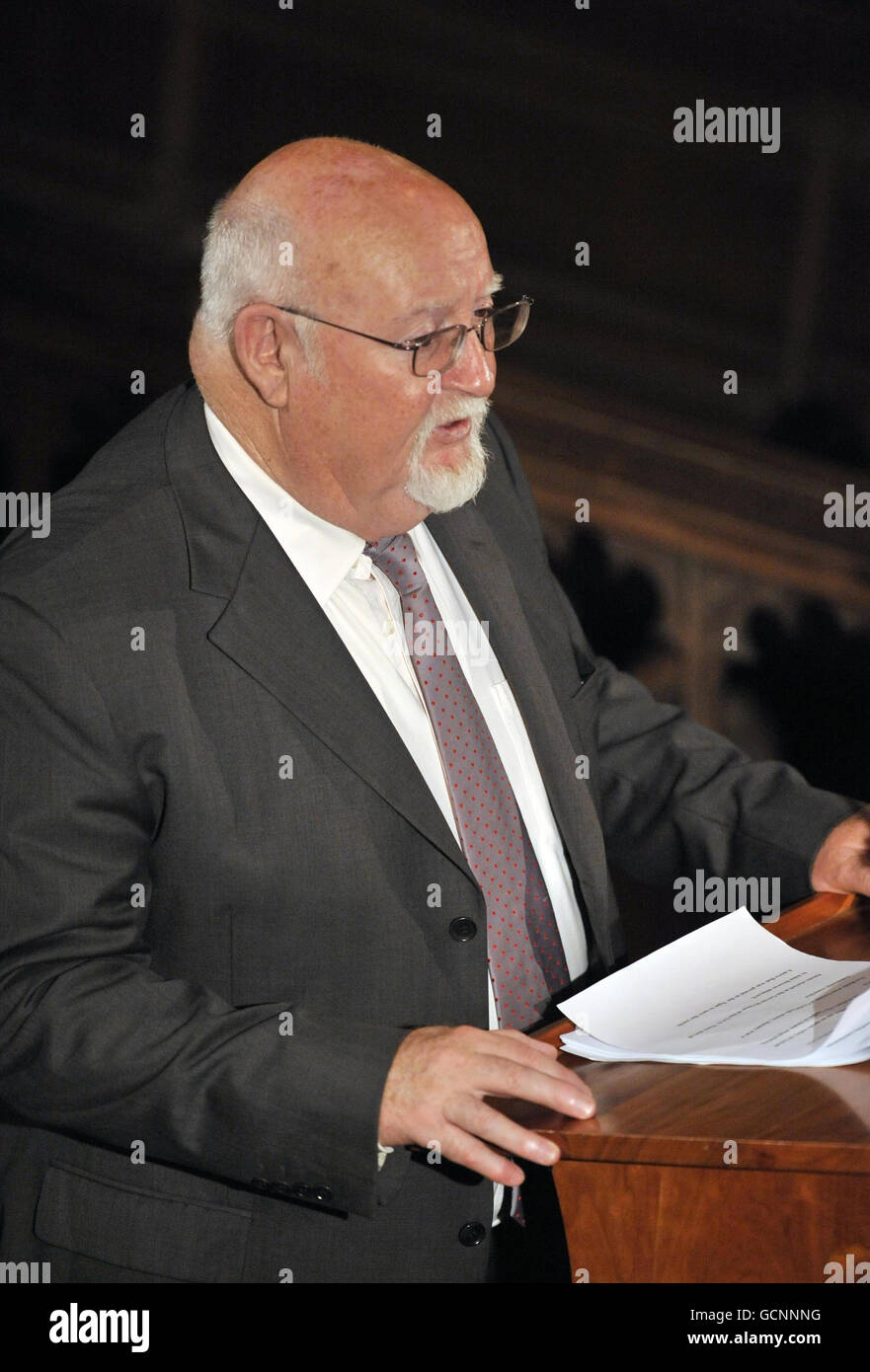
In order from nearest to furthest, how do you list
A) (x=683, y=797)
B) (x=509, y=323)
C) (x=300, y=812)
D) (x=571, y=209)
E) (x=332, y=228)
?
1. (x=300, y=812)
2. (x=332, y=228)
3. (x=509, y=323)
4. (x=683, y=797)
5. (x=571, y=209)

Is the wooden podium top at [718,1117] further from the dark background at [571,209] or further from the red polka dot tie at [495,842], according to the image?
the dark background at [571,209]

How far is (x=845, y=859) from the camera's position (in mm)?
1714

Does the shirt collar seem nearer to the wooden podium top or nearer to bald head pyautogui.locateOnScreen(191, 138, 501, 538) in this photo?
bald head pyautogui.locateOnScreen(191, 138, 501, 538)

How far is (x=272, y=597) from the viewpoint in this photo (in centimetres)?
162

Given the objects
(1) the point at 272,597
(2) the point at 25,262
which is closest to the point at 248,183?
(1) the point at 272,597

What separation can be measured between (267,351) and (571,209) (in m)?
1.89

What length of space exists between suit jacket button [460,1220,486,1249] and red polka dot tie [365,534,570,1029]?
0.21 m

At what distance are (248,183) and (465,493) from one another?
42 cm

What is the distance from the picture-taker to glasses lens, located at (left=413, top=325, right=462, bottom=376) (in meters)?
1.71

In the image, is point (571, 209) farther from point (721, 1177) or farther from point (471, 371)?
point (721, 1177)
